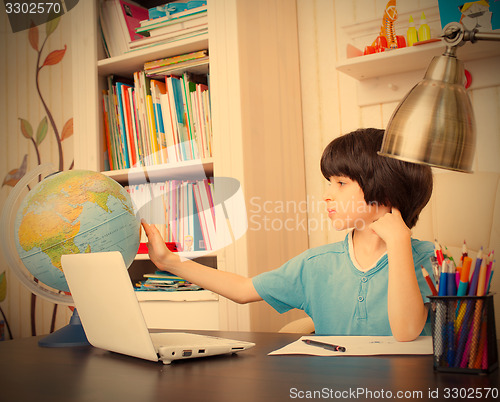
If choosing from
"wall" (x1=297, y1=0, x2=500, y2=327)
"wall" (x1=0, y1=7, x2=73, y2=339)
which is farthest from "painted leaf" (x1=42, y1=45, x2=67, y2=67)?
"wall" (x1=297, y1=0, x2=500, y2=327)

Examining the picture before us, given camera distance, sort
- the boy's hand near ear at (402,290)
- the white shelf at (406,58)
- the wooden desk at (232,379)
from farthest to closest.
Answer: the white shelf at (406,58) → the boy's hand near ear at (402,290) → the wooden desk at (232,379)

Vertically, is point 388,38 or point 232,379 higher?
point 388,38

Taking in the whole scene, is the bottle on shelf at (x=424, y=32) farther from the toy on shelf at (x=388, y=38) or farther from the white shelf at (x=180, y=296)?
the white shelf at (x=180, y=296)

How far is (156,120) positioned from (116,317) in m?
1.28

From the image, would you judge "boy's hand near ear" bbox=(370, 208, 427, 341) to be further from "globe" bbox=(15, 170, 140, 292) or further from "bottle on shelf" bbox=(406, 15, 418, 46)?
"bottle on shelf" bbox=(406, 15, 418, 46)

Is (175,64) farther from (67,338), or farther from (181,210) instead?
(67,338)

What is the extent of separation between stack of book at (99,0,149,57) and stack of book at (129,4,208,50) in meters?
0.09

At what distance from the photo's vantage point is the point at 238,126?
1829 millimetres

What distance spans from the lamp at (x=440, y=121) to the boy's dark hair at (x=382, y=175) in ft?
1.78

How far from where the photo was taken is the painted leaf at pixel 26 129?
9.67 ft

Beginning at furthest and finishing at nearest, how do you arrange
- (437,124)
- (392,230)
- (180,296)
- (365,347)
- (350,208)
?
(180,296) < (350,208) < (392,230) < (365,347) < (437,124)

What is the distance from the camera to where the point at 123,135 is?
85.3 inches

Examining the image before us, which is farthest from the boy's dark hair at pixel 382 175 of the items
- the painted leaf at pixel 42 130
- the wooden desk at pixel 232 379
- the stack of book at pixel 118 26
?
the painted leaf at pixel 42 130

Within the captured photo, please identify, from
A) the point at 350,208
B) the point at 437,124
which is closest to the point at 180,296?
the point at 350,208
